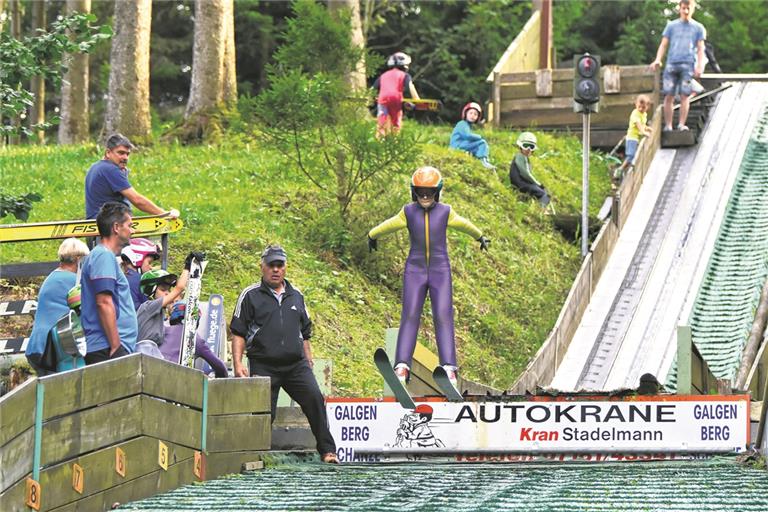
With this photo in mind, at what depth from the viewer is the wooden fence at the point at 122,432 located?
8844 millimetres

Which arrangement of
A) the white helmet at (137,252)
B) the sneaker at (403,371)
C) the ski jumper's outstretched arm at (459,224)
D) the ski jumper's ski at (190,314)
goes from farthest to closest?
the ski jumper's outstretched arm at (459,224)
the sneaker at (403,371)
the white helmet at (137,252)
the ski jumper's ski at (190,314)

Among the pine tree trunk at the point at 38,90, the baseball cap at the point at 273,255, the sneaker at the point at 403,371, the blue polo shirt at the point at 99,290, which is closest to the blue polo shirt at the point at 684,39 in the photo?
the sneaker at the point at 403,371

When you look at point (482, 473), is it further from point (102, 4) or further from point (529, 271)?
point (102, 4)

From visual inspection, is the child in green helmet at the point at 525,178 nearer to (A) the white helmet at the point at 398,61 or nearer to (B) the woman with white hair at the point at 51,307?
(A) the white helmet at the point at 398,61

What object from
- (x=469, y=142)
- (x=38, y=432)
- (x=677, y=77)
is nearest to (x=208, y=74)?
(x=469, y=142)

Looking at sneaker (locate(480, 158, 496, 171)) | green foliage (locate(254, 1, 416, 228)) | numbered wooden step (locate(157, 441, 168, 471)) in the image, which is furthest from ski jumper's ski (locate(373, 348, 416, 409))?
sneaker (locate(480, 158, 496, 171))

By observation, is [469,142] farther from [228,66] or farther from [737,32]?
[737,32]

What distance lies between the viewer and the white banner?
39.8ft

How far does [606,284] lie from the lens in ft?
68.1

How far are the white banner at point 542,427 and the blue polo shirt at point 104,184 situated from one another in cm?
295

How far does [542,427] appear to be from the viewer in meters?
12.3

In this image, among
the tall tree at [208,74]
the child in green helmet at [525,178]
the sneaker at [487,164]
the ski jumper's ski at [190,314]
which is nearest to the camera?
the ski jumper's ski at [190,314]

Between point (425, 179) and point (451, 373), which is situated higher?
point (425, 179)

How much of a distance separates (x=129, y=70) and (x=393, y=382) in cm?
1324
